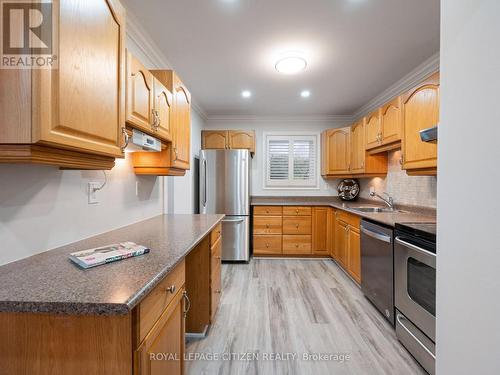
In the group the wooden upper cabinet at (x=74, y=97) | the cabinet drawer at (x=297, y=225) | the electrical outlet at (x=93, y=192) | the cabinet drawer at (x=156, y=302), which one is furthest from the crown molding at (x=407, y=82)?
the electrical outlet at (x=93, y=192)

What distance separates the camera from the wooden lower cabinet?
2.96m

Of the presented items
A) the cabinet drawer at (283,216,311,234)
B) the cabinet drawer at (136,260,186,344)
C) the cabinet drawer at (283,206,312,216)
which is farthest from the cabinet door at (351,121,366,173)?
the cabinet drawer at (136,260,186,344)

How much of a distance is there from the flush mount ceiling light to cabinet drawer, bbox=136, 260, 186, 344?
2.21 meters

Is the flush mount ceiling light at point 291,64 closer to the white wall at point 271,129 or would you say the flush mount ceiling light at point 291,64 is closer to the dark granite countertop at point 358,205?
the dark granite countertop at point 358,205

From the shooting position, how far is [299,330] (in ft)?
6.92

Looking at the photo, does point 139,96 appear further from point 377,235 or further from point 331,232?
point 331,232

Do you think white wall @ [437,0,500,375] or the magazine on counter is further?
the magazine on counter

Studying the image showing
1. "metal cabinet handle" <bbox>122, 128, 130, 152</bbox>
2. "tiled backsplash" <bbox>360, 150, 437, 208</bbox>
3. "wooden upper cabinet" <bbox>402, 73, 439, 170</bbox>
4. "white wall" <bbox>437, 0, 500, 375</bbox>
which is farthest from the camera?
"tiled backsplash" <bbox>360, 150, 437, 208</bbox>

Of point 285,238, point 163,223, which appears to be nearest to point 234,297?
point 163,223

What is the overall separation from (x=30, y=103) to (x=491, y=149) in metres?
1.42

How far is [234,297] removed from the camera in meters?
2.71

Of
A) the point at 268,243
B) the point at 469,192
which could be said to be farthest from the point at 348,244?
the point at 469,192

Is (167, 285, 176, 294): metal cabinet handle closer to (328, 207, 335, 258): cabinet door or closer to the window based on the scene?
(328, 207, 335, 258): cabinet door

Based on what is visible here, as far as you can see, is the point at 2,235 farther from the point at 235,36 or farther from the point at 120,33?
the point at 235,36
